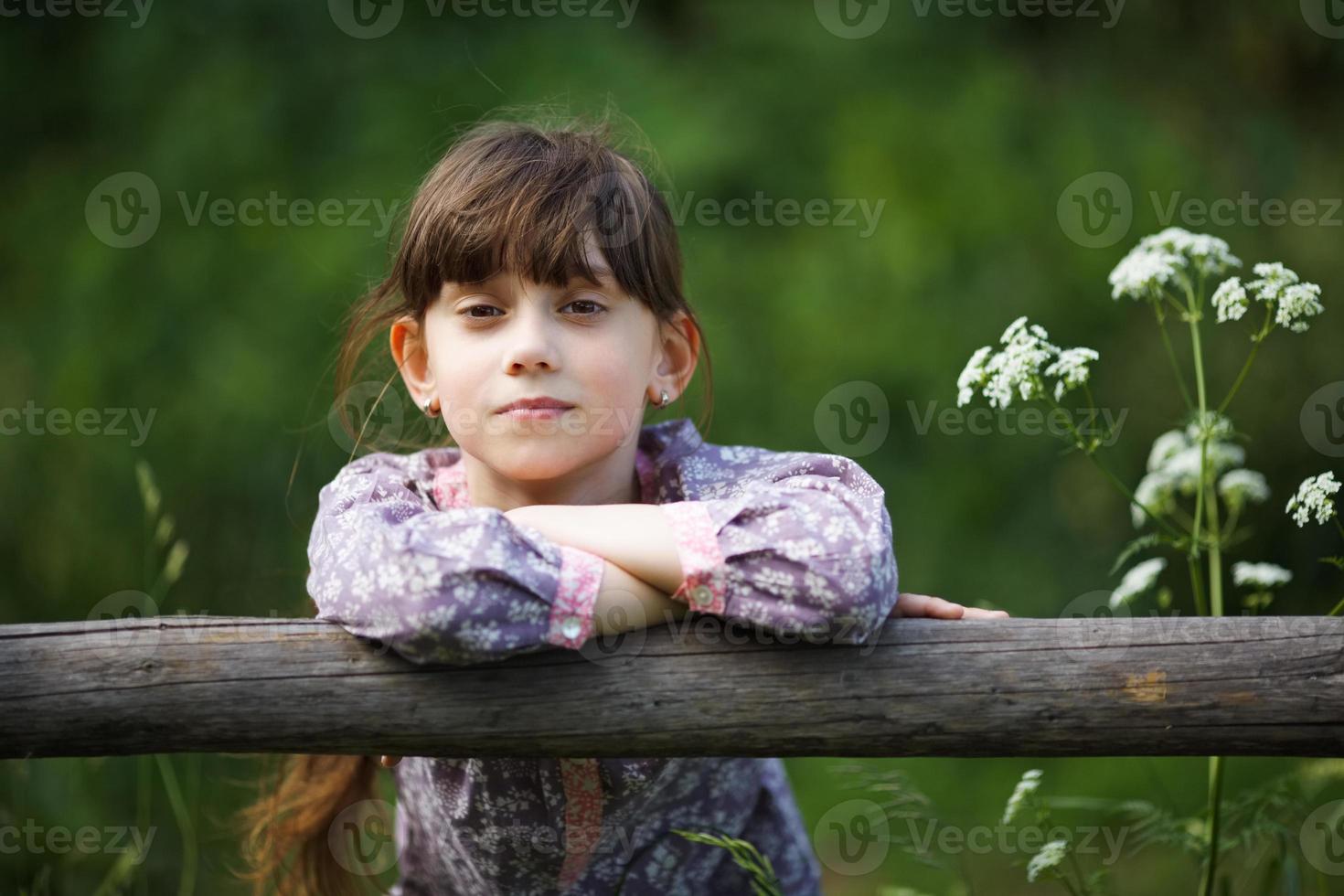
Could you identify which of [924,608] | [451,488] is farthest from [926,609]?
[451,488]

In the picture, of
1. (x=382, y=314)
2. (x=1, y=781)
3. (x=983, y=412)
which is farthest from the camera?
(x=983, y=412)

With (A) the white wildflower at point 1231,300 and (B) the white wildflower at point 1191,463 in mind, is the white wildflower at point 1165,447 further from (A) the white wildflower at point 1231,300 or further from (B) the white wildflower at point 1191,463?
(A) the white wildflower at point 1231,300

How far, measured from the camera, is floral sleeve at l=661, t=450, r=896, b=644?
1494mm

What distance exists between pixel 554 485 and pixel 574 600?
51 cm

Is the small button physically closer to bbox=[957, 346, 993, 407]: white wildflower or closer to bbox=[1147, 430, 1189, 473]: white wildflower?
bbox=[957, 346, 993, 407]: white wildflower

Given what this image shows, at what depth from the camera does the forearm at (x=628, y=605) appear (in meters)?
1.52

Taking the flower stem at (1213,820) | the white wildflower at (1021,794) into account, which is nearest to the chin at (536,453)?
the white wildflower at (1021,794)

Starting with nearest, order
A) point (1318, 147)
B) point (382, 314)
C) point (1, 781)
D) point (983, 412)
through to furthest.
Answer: point (382, 314), point (1, 781), point (983, 412), point (1318, 147)

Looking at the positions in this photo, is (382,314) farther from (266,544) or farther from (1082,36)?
(1082,36)

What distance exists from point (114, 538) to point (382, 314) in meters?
2.62

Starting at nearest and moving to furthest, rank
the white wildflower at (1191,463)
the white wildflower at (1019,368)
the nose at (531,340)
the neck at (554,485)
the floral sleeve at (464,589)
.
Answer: the floral sleeve at (464,589) → the nose at (531,340) → the white wildflower at (1019,368) → the neck at (554,485) → the white wildflower at (1191,463)

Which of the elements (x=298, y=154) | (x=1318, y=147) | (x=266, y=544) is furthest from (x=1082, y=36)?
(x=266, y=544)

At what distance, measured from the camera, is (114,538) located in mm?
4203

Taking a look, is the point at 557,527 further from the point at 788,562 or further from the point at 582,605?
the point at 788,562
